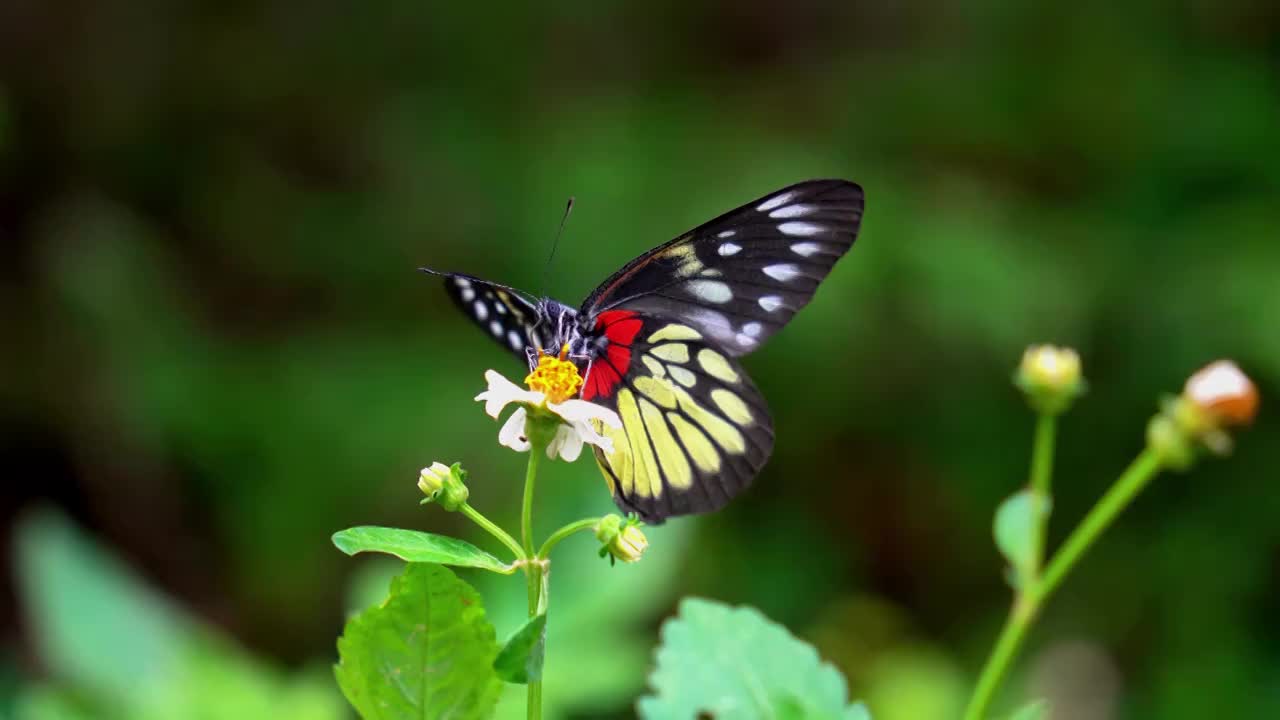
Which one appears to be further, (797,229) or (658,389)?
(658,389)

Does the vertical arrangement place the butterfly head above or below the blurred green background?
below

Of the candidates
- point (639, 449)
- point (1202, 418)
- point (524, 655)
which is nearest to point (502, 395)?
point (524, 655)

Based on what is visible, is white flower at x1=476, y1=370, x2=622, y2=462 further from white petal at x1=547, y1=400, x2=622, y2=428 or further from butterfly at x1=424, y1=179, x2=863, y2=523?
butterfly at x1=424, y1=179, x2=863, y2=523

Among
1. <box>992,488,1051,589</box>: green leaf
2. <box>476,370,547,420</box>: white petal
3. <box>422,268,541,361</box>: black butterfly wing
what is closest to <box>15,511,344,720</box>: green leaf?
<box>422,268,541,361</box>: black butterfly wing

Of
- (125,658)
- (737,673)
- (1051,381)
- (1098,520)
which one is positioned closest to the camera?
(1098,520)

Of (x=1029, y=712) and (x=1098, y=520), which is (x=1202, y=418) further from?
(x=1029, y=712)

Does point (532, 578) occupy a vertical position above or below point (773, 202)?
below
